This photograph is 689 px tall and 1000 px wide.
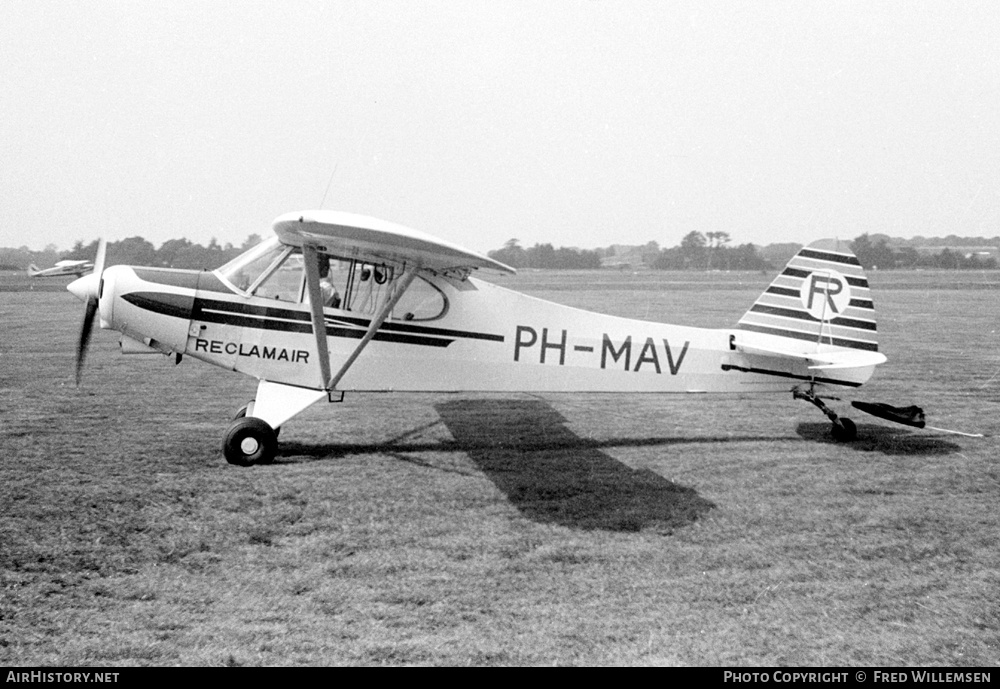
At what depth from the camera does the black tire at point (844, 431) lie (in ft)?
26.6

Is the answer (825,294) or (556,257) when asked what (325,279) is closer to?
(825,294)

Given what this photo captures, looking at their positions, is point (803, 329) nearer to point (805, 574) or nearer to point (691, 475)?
point (691, 475)

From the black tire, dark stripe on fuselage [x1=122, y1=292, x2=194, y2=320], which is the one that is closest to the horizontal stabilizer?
the black tire

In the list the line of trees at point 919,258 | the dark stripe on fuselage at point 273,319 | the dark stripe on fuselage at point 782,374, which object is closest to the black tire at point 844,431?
the dark stripe on fuselage at point 782,374

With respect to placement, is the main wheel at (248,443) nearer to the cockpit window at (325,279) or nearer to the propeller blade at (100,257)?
the cockpit window at (325,279)

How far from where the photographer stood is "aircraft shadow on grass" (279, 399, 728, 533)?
558 cm

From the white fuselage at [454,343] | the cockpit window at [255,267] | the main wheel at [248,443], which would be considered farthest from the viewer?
the cockpit window at [255,267]

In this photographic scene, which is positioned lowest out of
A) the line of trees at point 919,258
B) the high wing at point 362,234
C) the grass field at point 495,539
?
the grass field at point 495,539

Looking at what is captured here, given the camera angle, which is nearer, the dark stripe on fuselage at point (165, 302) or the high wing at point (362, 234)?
the high wing at point (362, 234)

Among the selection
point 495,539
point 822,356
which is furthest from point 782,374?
point 495,539

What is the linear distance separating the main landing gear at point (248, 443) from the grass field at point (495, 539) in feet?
0.66

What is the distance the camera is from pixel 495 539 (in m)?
5.02

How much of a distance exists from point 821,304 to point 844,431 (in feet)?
4.63

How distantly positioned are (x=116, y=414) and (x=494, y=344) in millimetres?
4702
